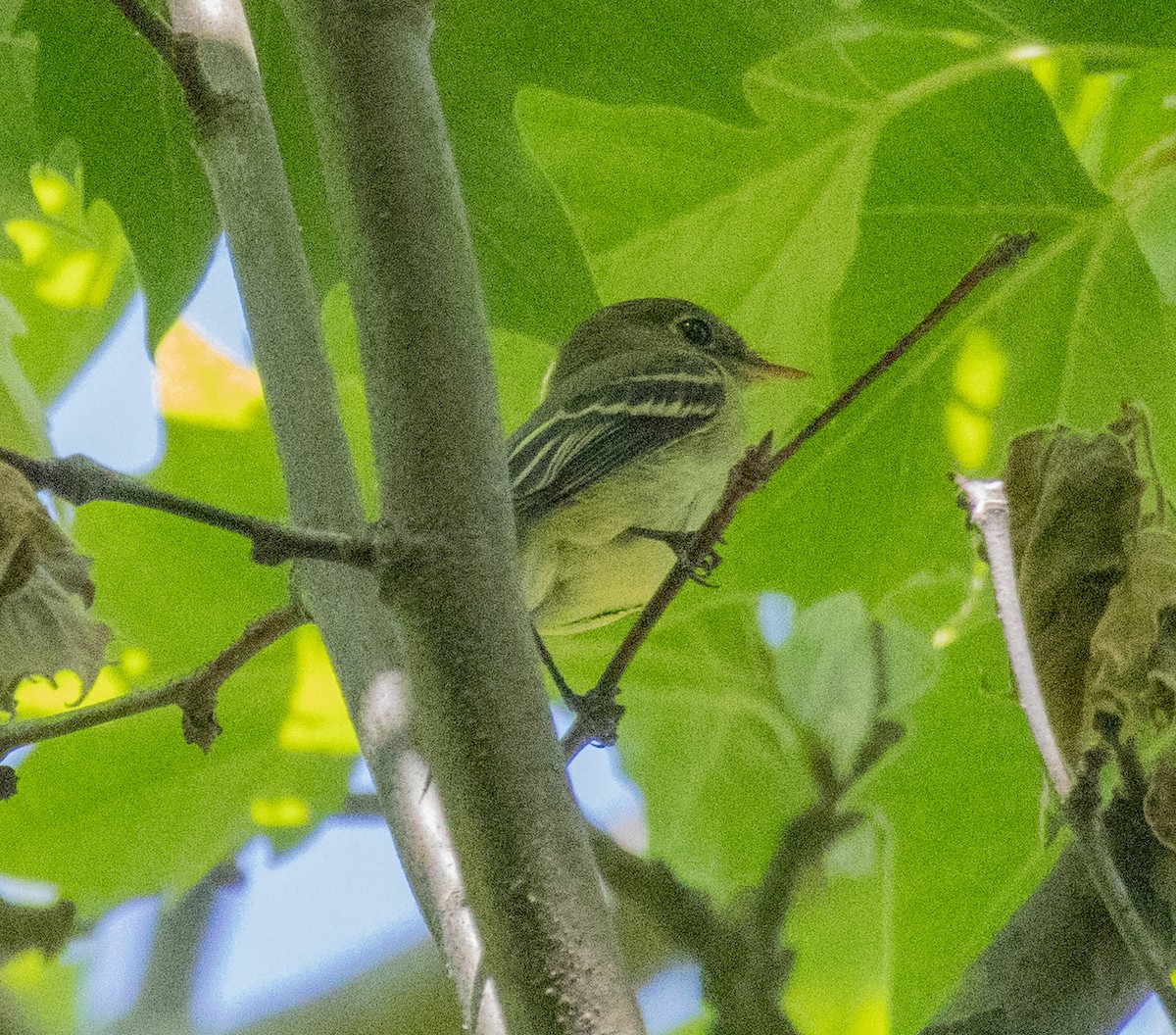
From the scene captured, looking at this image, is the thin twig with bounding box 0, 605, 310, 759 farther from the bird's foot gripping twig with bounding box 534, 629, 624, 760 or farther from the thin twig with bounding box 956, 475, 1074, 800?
the thin twig with bounding box 956, 475, 1074, 800

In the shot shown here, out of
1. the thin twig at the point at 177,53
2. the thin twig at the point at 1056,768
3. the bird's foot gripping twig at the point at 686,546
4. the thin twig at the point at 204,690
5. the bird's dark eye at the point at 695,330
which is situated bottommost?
the thin twig at the point at 1056,768

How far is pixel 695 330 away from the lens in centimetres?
275

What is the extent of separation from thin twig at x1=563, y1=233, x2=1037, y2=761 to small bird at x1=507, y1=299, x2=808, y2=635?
0.65 metres

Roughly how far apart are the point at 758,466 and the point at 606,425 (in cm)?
122

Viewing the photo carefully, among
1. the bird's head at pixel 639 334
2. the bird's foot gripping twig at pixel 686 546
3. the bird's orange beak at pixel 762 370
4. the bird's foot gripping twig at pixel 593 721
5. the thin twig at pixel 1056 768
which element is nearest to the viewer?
the thin twig at pixel 1056 768

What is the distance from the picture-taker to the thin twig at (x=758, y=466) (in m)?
1.12

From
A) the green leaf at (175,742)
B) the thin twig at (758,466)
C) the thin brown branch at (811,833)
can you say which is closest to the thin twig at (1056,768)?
the thin twig at (758,466)

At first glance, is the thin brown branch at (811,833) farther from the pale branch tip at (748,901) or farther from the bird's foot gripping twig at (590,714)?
the bird's foot gripping twig at (590,714)

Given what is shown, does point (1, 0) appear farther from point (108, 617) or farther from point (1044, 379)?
point (1044, 379)

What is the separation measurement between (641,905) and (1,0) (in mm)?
1424

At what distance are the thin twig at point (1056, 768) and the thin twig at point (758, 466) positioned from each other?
120 mm

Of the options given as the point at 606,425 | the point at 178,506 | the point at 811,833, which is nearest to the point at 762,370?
the point at 606,425

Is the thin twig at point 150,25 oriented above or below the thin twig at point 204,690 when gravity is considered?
above

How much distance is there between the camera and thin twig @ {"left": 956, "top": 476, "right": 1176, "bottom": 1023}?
0.93 metres
